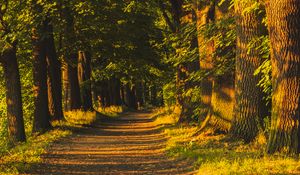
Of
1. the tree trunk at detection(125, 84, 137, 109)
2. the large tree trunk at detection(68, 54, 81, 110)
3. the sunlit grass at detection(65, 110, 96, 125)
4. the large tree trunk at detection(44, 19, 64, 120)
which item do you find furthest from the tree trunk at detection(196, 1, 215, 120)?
the tree trunk at detection(125, 84, 137, 109)

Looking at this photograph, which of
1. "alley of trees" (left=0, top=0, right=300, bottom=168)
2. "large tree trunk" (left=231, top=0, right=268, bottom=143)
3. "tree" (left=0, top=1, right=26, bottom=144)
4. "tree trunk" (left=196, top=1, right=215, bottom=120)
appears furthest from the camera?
"tree" (left=0, top=1, right=26, bottom=144)

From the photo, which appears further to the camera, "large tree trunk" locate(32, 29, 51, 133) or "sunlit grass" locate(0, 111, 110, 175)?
"large tree trunk" locate(32, 29, 51, 133)

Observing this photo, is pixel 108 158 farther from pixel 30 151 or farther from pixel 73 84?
pixel 73 84

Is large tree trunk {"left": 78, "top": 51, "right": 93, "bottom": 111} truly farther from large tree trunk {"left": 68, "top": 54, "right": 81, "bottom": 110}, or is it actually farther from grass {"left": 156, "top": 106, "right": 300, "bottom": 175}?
grass {"left": 156, "top": 106, "right": 300, "bottom": 175}

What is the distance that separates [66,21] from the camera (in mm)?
24438

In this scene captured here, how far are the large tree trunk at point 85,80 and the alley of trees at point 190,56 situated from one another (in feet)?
0.24

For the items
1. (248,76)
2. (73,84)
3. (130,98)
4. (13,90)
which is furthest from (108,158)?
(130,98)

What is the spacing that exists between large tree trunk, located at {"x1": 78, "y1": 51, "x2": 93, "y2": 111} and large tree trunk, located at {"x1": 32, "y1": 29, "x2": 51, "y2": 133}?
37.6 feet

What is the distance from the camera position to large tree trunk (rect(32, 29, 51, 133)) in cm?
2011

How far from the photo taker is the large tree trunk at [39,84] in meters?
20.1

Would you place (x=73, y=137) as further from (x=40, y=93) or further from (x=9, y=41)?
(x=9, y=41)

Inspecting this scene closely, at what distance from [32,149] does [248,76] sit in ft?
21.5

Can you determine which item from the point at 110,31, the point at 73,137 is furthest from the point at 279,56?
the point at 110,31

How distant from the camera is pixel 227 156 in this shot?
11.1 metres
